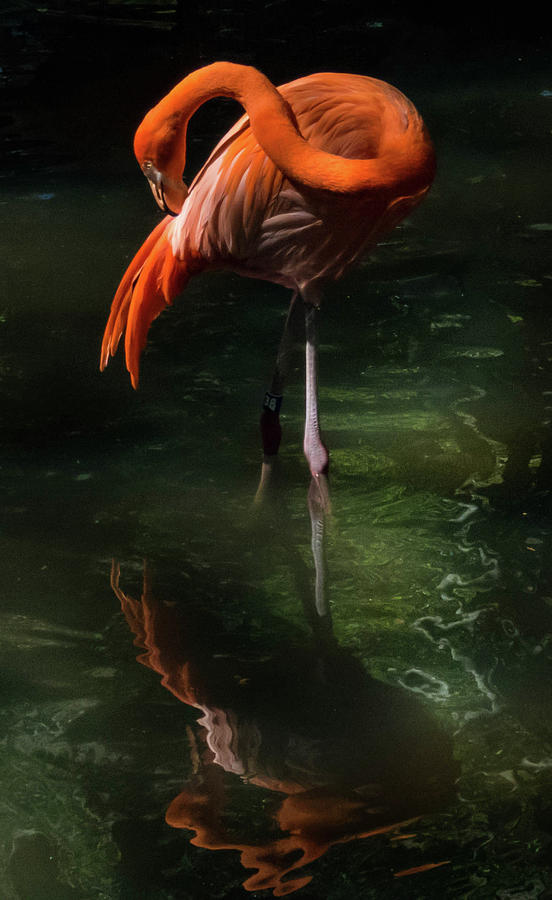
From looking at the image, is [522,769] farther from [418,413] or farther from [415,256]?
[415,256]

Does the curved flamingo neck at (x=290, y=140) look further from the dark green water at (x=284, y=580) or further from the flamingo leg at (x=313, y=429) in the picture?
the dark green water at (x=284, y=580)

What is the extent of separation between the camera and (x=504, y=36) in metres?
8.20

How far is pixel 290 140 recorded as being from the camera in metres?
2.89

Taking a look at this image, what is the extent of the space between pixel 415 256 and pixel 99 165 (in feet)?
6.43

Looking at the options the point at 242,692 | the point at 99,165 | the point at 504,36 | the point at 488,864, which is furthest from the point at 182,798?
the point at 504,36

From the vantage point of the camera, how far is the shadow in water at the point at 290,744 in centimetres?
227

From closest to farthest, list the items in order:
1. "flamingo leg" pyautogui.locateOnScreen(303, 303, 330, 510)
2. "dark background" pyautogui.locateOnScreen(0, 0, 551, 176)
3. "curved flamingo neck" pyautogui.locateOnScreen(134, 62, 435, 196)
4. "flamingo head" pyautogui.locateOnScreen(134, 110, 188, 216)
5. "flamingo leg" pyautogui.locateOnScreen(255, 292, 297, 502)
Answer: "curved flamingo neck" pyautogui.locateOnScreen(134, 62, 435, 196) → "flamingo head" pyautogui.locateOnScreen(134, 110, 188, 216) → "flamingo leg" pyautogui.locateOnScreen(303, 303, 330, 510) → "flamingo leg" pyautogui.locateOnScreen(255, 292, 297, 502) → "dark background" pyautogui.locateOnScreen(0, 0, 551, 176)

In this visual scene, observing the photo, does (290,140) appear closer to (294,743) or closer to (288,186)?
(288,186)

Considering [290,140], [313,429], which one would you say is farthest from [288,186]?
[313,429]

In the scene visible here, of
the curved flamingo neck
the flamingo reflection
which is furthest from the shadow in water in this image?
the curved flamingo neck

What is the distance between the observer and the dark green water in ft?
7.48

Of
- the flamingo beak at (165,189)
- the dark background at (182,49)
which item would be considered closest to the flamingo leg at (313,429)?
the flamingo beak at (165,189)

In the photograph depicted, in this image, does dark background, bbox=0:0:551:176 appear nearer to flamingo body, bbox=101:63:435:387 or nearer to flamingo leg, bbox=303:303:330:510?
flamingo body, bbox=101:63:435:387

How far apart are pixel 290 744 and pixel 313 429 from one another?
1.12m
